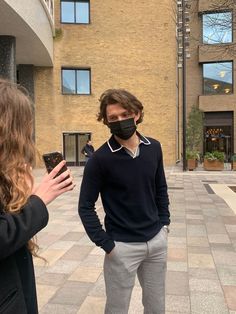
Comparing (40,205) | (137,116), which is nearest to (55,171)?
(40,205)

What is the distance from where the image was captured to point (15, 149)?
5.24 ft

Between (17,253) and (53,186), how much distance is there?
30cm

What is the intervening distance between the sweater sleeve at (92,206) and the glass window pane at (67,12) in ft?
84.4

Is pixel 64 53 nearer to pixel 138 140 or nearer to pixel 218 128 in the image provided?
pixel 218 128

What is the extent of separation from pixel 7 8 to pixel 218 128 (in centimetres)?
2370

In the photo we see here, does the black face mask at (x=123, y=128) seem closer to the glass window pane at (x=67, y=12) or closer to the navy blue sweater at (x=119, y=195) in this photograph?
the navy blue sweater at (x=119, y=195)

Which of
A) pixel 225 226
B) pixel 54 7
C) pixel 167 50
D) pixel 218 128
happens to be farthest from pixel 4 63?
pixel 218 128

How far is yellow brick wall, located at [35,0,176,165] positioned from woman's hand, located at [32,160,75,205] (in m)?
Answer: 25.0

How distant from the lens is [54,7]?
2645cm

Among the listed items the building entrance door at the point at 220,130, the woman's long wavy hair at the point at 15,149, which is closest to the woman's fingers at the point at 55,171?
the woman's long wavy hair at the point at 15,149

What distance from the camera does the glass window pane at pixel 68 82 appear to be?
87.8 ft

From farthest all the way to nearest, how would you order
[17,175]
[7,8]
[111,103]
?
[7,8] < [111,103] < [17,175]

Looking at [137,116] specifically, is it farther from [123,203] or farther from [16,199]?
[16,199]

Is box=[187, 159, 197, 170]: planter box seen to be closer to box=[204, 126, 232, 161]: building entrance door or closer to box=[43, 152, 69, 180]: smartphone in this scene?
box=[204, 126, 232, 161]: building entrance door
